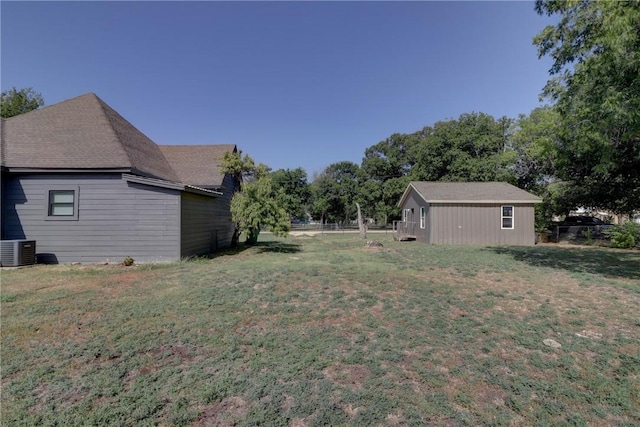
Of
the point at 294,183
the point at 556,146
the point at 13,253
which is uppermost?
the point at 294,183

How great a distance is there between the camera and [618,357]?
127 inches

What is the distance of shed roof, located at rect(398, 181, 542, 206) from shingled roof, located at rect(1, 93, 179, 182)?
43.8 ft

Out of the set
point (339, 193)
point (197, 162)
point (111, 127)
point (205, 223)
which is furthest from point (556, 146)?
point (339, 193)

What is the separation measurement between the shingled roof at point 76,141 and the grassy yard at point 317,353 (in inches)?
166

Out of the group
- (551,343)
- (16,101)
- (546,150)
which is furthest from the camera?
(16,101)

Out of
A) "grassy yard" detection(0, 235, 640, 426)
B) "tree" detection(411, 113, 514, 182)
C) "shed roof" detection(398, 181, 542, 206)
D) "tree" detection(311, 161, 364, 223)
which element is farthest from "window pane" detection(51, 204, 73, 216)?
"tree" detection(411, 113, 514, 182)

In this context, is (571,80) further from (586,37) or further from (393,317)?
(393,317)

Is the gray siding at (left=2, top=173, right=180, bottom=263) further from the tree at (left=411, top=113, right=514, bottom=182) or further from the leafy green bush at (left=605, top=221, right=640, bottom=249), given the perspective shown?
the tree at (left=411, top=113, right=514, bottom=182)

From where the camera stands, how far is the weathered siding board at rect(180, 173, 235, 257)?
30.3ft

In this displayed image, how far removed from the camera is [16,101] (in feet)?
63.9

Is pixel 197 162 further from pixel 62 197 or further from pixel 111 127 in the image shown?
pixel 62 197

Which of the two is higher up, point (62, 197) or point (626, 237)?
point (62, 197)

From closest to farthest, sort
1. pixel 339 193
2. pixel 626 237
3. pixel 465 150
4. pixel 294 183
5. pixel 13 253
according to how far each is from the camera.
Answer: pixel 13 253 → pixel 626 237 → pixel 465 150 → pixel 339 193 → pixel 294 183

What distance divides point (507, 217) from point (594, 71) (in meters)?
10.6
